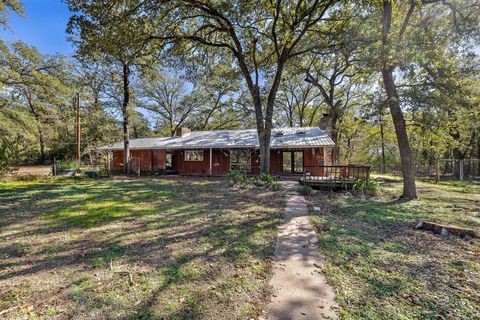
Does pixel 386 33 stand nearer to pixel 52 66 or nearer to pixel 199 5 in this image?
pixel 199 5

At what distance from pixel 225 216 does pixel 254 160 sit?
442 inches

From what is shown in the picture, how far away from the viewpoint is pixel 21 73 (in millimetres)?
13594

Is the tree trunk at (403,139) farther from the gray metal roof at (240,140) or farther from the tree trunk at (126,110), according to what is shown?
the tree trunk at (126,110)

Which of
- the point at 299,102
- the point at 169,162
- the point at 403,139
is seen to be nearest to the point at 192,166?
the point at 169,162

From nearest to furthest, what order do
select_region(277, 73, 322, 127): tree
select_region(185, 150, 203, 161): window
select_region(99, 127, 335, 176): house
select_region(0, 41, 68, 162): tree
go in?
1. select_region(0, 41, 68, 162): tree
2. select_region(99, 127, 335, 176): house
3. select_region(185, 150, 203, 161): window
4. select_region(277, 73, 322, 127): tree

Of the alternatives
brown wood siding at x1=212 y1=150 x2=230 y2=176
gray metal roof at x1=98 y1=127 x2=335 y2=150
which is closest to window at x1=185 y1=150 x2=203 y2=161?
gray metal roof at x1=98 y1=127 x2=335 y2=150

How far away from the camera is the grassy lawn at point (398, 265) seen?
8.70 feet

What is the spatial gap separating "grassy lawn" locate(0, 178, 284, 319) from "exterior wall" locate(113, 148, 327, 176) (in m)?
9.60

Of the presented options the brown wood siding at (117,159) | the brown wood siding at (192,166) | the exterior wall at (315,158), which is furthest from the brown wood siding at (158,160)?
the exterior wall at (315,158)

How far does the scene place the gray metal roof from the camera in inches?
615

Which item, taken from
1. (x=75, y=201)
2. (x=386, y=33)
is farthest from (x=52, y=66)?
(x=386, y=33)

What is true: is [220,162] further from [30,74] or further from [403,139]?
[30,74]

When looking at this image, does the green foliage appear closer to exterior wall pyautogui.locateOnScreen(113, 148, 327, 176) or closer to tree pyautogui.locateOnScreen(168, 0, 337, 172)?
tree pyautogui.locateOnScreen(168, 0, 337, 172)

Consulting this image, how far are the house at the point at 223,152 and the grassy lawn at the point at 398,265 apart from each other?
9187 millimetres
